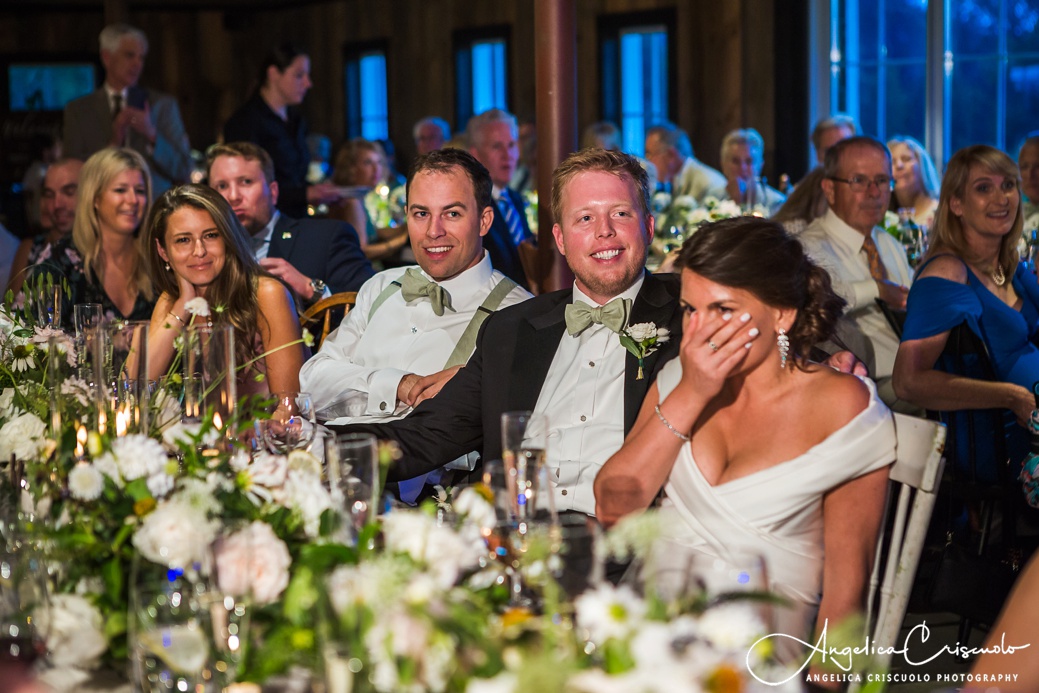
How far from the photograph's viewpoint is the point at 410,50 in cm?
1200

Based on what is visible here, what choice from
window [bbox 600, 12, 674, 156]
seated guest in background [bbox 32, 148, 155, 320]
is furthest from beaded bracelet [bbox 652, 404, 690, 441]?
window [bbox 600, 12, 674, 156]

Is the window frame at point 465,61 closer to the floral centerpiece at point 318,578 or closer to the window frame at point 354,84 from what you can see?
the window frame at point 354,84

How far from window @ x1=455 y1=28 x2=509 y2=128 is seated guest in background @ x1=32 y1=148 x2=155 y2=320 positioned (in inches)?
261

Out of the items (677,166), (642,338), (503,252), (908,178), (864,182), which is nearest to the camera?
(642,338)

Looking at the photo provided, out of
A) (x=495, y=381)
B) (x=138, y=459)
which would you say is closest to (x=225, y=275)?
(x=495, y=381)

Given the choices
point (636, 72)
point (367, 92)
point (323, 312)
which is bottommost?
point (323, 312)

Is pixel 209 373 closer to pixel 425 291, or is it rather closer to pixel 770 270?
pixel 770 270

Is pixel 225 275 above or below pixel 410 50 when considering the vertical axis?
below

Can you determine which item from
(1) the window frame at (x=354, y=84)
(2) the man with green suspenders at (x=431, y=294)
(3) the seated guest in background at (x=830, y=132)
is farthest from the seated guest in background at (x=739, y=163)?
(1) the window frame at (x=354, y=84)

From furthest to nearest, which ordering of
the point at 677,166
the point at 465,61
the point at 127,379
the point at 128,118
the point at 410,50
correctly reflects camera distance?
the point at 410,50, the point at 465,61, the point at 677,166, the point at 128,118, the point at 127,379

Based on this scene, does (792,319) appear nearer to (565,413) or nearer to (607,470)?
(607,470)

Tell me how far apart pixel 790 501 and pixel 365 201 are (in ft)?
19.7

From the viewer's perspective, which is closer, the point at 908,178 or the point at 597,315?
the point at 597,315

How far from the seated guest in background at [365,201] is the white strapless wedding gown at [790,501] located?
4.43 meters
